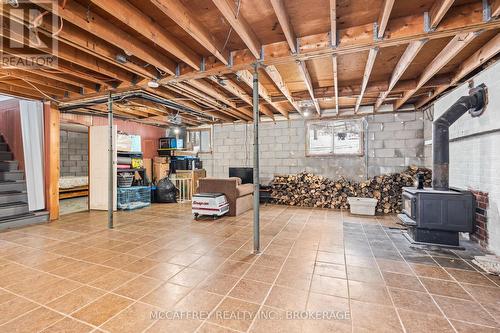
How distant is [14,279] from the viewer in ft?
7.48

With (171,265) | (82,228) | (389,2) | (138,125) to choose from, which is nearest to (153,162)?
(138,125)

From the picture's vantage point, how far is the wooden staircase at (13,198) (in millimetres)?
4148

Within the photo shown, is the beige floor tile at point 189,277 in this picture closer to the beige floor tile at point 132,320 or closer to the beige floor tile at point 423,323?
the beige floor tile at point 132,320

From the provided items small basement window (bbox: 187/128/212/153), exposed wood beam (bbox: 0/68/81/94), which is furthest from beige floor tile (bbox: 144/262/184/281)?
small basement window (bbox: 187/128/212/153)

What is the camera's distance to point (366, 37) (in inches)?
95.7

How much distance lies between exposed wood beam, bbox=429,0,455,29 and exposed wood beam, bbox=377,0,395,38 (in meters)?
0.40

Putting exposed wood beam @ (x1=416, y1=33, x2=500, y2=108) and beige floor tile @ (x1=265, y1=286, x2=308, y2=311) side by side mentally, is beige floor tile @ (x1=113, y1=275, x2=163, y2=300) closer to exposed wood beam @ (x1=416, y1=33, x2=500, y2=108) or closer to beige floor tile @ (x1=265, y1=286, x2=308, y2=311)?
beige floor tile @ (x1=265, y1=286, x2=308, y2=311)

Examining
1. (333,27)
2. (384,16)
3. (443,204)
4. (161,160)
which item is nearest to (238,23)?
(333,27)

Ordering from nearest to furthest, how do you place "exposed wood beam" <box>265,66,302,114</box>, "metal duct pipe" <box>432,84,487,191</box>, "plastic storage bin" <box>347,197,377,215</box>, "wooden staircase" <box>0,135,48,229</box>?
"metal duct pipe" <box>432,84,487,191</box>
"exposed wood beam" <box>265,66,302,114</box>
"wooden staircase" <box>0,135,48,229</box>
"plastic storage bin" <box>347,197,377,215</box>

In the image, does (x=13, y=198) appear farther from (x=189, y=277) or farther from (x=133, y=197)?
(x=189, y=277)

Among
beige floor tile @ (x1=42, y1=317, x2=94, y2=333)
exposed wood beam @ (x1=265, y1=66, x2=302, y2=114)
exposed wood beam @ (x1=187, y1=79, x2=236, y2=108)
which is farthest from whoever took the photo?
exposed wood beam @ (x1=187, y1=79, x2=236, y2=108)

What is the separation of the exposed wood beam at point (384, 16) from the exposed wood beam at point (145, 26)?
224cm

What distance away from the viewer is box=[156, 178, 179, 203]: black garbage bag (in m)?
6.64

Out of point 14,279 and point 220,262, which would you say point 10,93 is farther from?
point 220,262
